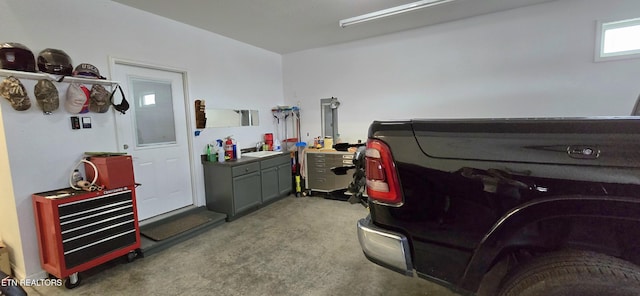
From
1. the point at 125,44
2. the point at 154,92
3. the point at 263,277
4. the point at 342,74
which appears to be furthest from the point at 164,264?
the point at 342,74

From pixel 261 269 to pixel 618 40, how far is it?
4.65 metres

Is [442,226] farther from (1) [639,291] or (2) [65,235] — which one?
(2) [65,235]

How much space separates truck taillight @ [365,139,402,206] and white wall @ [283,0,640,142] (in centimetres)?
320

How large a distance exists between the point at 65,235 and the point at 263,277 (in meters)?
1.64

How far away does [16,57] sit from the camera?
2.07 m

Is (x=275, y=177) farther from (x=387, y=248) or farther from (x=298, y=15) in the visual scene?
(x=387, y=248)

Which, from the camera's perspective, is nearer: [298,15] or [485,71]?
[298,15]

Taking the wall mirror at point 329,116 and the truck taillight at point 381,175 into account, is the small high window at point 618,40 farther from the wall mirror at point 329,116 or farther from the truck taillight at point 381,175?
the truck taillight at point 381,175

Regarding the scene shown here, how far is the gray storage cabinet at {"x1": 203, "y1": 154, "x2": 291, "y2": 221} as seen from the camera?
11.6 ft

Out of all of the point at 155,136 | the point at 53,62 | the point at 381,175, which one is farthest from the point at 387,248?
the point at 155,136

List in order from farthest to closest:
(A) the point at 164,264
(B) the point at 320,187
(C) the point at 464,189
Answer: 1. (B) the point at 320,187
2. (A) the point at 164,264
3. (C) the point at 464,189

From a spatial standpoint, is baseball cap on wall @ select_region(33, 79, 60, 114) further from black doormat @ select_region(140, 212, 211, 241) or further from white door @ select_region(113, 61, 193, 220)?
black doormat @ select_region(140, 212, 211, 241)

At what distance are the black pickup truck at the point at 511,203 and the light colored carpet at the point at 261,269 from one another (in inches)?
42.8

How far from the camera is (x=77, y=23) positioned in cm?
255
